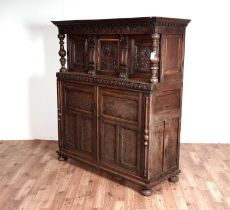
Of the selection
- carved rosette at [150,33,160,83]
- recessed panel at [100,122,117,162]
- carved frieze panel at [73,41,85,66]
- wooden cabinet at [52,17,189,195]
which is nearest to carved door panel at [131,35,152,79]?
wooden cabinet at [52,17,189,195]

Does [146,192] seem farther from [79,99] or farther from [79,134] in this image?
[79,99]

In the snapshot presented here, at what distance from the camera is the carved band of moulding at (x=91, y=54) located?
329cm

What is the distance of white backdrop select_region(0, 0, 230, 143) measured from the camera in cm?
406

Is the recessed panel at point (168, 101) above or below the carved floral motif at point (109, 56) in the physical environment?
below

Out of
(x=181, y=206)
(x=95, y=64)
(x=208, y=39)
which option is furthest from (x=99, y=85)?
(x=208, y=39)

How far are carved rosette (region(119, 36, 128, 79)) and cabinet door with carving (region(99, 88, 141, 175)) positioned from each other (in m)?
0.18

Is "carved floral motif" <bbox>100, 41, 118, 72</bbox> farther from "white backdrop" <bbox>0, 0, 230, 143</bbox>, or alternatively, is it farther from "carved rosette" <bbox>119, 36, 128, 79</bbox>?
"white backdrop" <bbox>0, 0, 230, 143</bbox>

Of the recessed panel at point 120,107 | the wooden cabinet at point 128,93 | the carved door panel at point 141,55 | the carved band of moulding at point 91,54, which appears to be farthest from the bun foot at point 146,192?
the carved band of moulding at point 91,54

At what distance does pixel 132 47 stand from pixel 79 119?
106 centimetres

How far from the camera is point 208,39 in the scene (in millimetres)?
4098

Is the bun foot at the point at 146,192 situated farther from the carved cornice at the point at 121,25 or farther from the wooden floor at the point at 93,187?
the carved cornice at the point at 121,25

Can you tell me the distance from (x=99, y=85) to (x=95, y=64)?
26 centimetres

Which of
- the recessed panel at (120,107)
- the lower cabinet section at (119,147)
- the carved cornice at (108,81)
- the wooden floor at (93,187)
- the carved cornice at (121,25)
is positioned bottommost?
the wooden floor at (93,187)

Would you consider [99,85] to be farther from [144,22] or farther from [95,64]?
[144,22]
